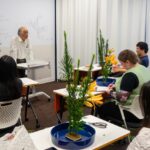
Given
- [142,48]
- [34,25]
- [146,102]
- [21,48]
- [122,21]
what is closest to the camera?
[146,102]

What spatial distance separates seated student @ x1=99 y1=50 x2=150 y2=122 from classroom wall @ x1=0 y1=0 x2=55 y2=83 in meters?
3.37

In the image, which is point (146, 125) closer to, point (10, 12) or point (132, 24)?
point (132, 24)

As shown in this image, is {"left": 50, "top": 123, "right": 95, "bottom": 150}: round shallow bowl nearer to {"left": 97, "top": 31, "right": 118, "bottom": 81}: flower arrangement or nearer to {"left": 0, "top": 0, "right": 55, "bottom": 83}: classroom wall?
{"left": 97, "top": 31, "right": 118, "bottom": 81}: flower arrangement

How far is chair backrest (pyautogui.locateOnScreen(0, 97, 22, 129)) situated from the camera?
238cm

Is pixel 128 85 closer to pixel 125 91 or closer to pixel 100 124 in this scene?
pixel 125 91

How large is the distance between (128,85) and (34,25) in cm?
397

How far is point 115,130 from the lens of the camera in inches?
76.8

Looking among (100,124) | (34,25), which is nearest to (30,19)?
(34,25)

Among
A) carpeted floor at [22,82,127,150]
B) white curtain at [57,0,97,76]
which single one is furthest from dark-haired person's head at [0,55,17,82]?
white curtain at [57,0,97,76]

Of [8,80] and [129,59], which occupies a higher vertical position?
[129,59]

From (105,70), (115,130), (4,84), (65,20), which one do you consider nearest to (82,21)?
(65,20)

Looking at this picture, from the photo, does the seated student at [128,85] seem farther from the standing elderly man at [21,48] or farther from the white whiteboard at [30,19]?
the white whiteboard at [30,19]

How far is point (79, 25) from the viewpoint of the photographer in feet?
20.2

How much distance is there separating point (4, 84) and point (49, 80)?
4.32m
